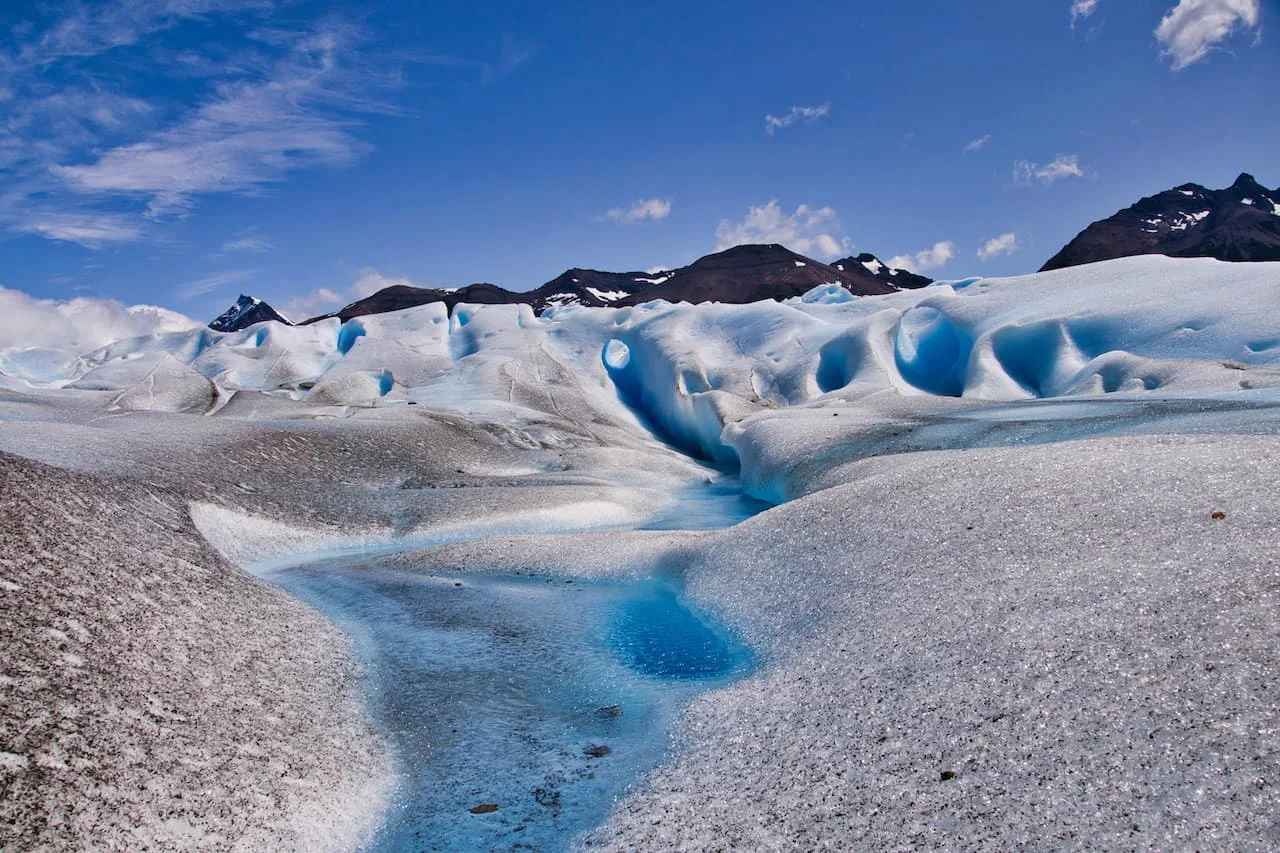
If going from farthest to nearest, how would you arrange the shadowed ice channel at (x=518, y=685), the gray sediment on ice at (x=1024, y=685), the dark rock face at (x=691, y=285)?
the dark rock face at (x=691, y=285) < the shadowed ice channel at (x=518, y=685) < the gray sediment on ice at (x=1024, y=685)

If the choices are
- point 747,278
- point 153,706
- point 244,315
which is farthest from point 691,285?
point 153,706

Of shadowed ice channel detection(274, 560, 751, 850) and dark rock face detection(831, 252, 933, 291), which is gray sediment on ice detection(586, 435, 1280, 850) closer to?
shadowed ice channel detection(274, 560, 751, 850)

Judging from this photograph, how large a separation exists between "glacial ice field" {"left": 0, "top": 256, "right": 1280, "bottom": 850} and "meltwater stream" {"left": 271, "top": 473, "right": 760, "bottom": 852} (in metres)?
0.04

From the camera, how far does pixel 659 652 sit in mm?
8375

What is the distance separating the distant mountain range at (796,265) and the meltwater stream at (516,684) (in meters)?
70.4

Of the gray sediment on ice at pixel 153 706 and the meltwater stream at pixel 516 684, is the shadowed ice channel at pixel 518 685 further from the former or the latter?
the gray sediment on ice at pixel 153 706

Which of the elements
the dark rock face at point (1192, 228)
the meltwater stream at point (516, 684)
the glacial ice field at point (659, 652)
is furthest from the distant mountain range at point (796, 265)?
the meltwater stream at point (516, 684)

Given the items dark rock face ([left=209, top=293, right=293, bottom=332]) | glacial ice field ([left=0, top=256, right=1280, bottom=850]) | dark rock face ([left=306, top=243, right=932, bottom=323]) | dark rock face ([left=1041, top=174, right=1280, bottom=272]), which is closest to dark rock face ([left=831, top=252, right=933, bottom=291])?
dark rock face ([left=306, top=243, right=932, bottom=323])

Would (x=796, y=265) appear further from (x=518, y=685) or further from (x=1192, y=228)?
(x=518, y=685)

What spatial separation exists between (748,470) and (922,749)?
17.6 m

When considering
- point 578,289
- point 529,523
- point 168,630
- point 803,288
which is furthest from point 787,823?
point 578,289

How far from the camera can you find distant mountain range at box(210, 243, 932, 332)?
84.7 meters

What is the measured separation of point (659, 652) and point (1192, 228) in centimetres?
10350

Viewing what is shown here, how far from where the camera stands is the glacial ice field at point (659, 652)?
4.14 metres
